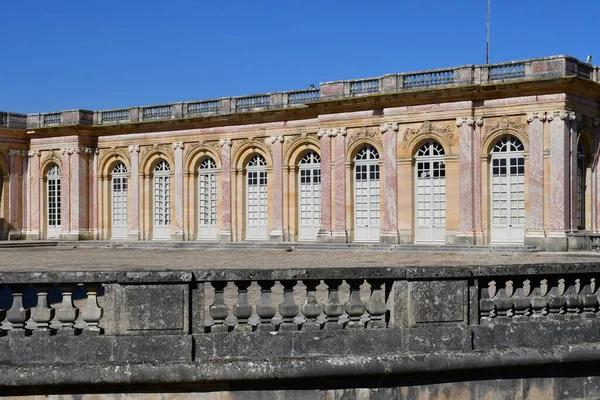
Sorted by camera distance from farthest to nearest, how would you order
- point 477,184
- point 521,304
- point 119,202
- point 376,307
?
1. point 119,202
2. point 477,184
3. point 521,304
4. point 376,307

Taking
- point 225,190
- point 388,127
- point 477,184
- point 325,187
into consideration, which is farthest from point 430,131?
point 225,190

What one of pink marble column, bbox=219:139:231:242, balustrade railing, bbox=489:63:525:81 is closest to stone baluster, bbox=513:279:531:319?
balustrade railing, bbox=489:63:525:81

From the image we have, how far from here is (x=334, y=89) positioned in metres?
28.6

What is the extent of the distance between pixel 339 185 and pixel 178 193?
8001 millimetres

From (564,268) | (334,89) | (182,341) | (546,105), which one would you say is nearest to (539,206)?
(546,105)

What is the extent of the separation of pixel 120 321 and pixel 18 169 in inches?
1314

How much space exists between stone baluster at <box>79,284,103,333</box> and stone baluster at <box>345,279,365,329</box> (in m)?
1.80

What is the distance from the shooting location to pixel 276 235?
30828 mm

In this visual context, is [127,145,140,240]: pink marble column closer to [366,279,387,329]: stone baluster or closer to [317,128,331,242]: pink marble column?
[317,128,331,242]: pink marble column

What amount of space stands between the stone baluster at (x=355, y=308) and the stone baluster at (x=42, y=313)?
7.00 feet

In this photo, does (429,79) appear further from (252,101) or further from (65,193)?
(65,193)

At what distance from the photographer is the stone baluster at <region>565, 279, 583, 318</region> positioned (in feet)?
20.8

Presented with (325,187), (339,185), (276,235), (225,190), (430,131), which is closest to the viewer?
(430,131)

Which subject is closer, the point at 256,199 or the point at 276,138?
the point at 276,138
